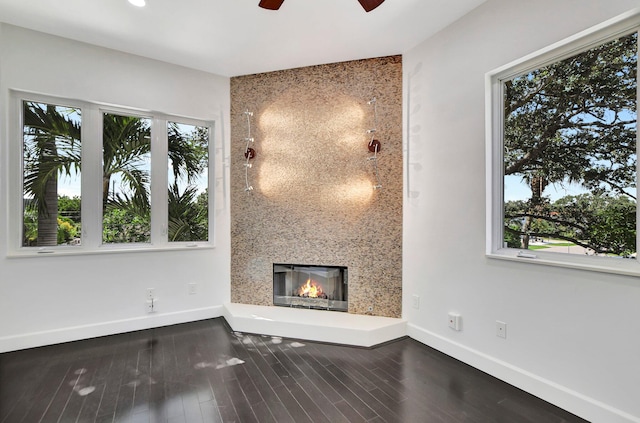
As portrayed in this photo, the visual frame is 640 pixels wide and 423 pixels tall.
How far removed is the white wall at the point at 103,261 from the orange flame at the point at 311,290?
36.6 inches

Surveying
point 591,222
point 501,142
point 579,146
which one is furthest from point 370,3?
point 591,222

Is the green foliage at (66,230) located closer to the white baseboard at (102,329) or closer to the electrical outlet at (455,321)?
the white baseboard at (102,329)

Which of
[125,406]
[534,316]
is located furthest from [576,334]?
[125,406]

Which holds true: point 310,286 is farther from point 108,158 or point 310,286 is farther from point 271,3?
point 271,3

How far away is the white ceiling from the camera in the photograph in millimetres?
2391

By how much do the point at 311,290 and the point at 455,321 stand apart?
60.2 inches

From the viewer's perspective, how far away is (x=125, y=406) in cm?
188

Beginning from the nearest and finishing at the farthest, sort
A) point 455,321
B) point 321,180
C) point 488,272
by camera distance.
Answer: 1. point 488,272
2. point 455,321
3. point 321,180

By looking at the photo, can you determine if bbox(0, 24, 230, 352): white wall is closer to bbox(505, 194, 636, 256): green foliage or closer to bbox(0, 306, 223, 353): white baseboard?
bbox(0, 306, 223, 353): white baseboard

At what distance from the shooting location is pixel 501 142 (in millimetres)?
2363

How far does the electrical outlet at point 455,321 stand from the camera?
8.29 ft

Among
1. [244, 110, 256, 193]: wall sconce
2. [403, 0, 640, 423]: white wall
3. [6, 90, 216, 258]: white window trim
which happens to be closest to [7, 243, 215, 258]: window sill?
[6, 90, 216, 258]: white window trim

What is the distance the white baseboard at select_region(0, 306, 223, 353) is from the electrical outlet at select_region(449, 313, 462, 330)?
249 centimetres

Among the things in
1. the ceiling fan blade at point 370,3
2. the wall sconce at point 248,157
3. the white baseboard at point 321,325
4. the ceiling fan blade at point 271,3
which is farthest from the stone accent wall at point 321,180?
the ceiling fan blade at point 271,3
